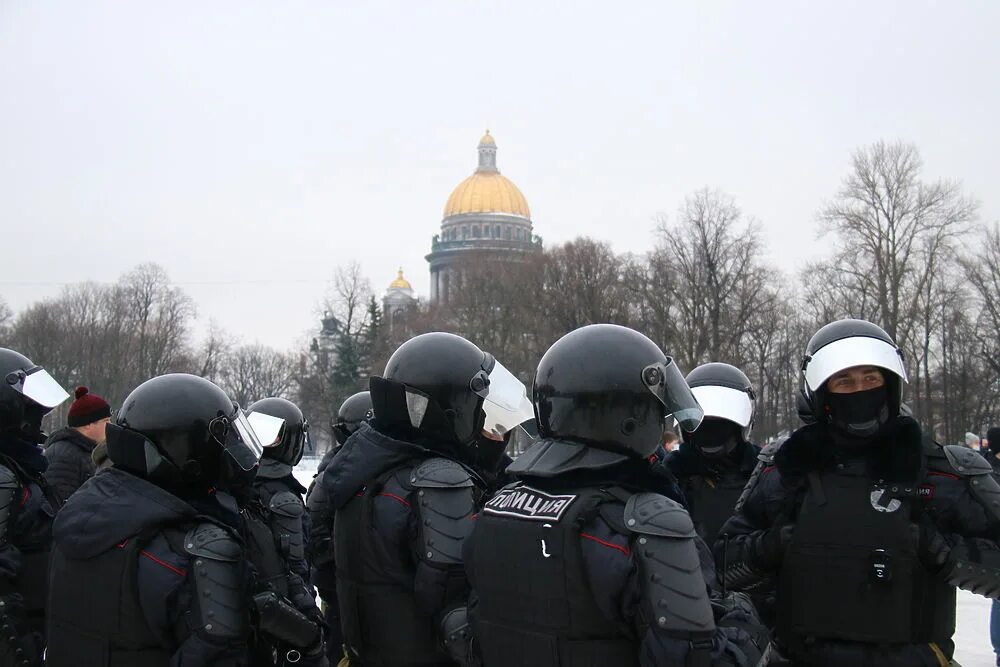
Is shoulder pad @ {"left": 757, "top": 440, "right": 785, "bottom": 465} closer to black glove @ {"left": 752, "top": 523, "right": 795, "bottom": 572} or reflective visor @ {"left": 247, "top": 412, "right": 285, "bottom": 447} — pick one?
black glove @ {"left": 752, "top": 523, "right": 795, "bottom": 572}

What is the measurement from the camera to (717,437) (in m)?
6.80

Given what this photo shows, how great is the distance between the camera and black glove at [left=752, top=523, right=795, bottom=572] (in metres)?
4.57

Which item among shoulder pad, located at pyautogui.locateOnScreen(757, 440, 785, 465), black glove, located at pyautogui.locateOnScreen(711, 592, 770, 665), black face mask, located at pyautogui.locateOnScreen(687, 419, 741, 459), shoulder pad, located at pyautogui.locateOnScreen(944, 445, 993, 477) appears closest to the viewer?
black glove, located at pyautogui.locateOnScreen(711, 592, 770, 665)

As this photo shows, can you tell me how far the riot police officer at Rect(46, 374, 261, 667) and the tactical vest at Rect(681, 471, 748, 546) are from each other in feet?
11.4

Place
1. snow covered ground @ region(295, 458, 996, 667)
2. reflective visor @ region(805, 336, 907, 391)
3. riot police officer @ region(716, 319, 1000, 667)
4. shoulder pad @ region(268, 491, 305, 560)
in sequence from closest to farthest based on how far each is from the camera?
1. riot police officer @ region(716, 319, 1000, 667)
2. reflective visor @ region(805, 336, 907, 391)
3. shoulder pad @ region(268, 491, 305, 560)
4. snow covered ground @ region(295, 458, 996, 667)

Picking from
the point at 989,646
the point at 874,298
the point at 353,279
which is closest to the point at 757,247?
the point at 874,298

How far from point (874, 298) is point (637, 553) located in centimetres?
3838

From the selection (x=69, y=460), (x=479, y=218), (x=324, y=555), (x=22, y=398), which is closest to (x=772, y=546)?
(x=324, y=555)

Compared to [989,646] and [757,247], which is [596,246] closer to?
[757,247]

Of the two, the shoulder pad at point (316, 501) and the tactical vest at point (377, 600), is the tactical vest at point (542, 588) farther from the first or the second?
the shoulder pad at point (316, 501)

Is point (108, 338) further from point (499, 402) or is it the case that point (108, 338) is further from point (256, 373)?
point (499, 402)

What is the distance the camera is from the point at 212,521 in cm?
382

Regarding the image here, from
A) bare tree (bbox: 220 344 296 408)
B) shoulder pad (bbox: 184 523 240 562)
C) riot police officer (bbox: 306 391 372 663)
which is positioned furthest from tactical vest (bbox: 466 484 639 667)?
bare tree (bbox: 220 344 296 408)

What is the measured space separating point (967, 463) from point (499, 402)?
7.11ft
